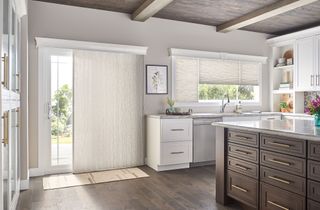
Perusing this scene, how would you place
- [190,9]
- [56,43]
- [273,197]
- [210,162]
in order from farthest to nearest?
[210,162] → [190,9] → [56,43] → [273,197]

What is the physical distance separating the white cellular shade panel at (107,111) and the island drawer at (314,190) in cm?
308

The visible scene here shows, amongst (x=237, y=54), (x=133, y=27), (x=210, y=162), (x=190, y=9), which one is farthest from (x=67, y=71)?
(x=237, y=54)

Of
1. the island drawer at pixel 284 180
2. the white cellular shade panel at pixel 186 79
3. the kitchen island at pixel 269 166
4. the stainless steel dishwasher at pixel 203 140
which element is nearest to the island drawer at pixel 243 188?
the kitchen island at pixel 269 166

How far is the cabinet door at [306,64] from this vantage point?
4984 mm

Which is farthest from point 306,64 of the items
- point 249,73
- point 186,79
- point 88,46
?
point 88,46

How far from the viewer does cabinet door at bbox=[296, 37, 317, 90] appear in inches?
196

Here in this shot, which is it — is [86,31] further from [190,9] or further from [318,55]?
[318,55]

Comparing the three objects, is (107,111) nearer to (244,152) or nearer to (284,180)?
(244,152)

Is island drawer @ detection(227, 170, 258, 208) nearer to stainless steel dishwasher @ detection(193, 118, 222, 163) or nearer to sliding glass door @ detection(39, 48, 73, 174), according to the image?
stainless steel dishwasher @ detection(193, 118, 222, 163)

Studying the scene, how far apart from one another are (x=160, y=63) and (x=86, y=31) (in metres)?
1.38

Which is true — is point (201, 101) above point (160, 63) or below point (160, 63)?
A: below

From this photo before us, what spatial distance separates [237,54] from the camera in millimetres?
5484

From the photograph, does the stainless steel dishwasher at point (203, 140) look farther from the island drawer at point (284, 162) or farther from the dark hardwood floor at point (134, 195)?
the island drawer at point (284, 162)

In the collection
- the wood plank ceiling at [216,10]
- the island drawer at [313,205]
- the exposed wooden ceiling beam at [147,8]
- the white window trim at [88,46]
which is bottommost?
the island drawer at [313,205]
